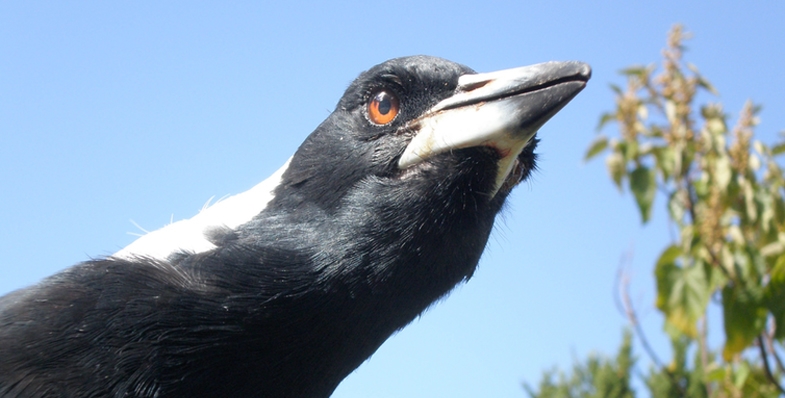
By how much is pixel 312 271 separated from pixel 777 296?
2158 mm

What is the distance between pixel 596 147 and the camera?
4262mm

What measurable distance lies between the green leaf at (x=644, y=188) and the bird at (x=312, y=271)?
1.33 metres

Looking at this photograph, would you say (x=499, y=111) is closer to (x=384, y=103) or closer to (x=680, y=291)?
(x=384, y=103)

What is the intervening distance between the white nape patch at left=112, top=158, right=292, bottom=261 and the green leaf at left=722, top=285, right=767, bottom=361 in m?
2.02

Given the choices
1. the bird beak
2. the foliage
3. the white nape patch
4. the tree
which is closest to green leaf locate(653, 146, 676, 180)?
the tree

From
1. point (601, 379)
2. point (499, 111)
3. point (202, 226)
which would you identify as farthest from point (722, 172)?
point (601, 379)

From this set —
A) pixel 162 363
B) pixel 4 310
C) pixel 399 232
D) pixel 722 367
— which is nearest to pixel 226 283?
pixel 162 363

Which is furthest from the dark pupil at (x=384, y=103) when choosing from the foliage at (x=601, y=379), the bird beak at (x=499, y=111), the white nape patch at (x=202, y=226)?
the foliage at (x=601, y=379)

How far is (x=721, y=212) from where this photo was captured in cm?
351

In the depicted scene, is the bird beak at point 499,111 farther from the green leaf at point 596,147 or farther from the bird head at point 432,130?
the green leaf at point 596,147

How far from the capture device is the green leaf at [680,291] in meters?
3.43

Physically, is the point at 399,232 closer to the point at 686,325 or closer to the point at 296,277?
the point at 296,277

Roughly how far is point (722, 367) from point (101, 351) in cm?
302

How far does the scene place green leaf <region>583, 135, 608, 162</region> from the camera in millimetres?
4219
